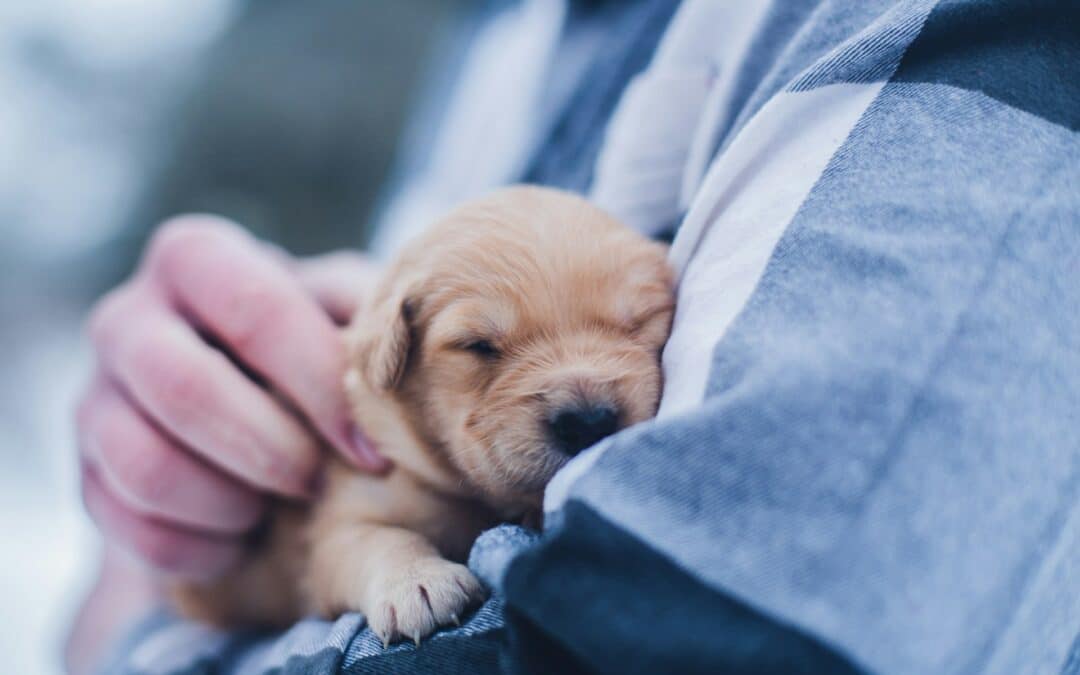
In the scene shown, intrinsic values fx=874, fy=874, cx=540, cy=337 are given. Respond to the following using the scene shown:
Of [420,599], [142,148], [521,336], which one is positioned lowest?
→ [142,148]

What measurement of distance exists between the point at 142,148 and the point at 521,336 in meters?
6.31

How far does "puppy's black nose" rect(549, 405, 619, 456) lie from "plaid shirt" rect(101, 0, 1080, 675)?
0.29 m

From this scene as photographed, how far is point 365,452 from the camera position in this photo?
5.72 feet

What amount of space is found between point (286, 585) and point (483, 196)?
39.1 inches

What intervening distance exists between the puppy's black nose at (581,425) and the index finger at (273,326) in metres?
0.59

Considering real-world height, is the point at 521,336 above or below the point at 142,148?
above

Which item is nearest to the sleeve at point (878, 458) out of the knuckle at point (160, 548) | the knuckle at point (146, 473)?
the knuckle at point (146, 473)

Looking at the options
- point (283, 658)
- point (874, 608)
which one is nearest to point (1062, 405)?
point (874, 608)

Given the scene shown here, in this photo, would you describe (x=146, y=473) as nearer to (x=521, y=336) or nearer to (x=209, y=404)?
(x=209, y=404)

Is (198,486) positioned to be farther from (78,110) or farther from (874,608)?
(78,110)

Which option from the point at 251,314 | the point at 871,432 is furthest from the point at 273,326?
the point at 871,432

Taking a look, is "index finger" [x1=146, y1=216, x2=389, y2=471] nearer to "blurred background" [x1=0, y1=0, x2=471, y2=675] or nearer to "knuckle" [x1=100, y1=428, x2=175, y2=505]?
"knuckle" [x1=100, y1=428, x2=175, y2=505]

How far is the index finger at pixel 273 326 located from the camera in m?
1.75

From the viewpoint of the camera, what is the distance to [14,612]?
4.30 m
